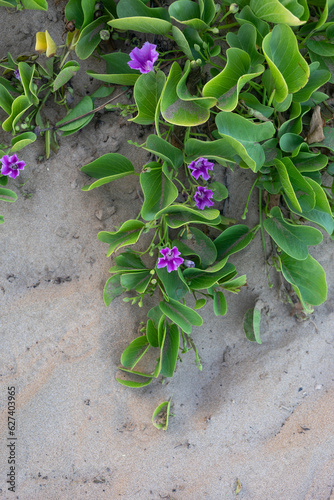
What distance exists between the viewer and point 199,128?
5.52ft

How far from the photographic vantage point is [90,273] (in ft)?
5.96

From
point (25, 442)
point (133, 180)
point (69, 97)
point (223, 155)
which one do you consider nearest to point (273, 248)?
point (223, 155)

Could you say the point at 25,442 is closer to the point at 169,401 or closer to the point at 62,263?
the point at 169,401

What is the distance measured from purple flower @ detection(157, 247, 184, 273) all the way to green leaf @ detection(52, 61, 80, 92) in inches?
29.2

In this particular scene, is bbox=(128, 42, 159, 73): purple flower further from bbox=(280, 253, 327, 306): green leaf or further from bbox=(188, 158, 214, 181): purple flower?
bbox=(280, 253, 327, 306): green leaf

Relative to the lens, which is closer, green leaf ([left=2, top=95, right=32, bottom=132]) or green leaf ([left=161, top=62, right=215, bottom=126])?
green leaf ([left=161, top=62, right=215, bottom=126])

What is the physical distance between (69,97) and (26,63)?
7.8 inches

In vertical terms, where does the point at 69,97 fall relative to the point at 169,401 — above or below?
above

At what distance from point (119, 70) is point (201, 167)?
51 cm

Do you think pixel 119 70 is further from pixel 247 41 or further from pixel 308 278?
pixel 308 278

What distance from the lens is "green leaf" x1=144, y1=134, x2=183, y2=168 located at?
1405 millimetres

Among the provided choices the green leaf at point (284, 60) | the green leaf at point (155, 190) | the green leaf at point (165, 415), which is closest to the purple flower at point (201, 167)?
the green leaf at point (155, 190)

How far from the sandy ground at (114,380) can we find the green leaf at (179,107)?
1.32 ft

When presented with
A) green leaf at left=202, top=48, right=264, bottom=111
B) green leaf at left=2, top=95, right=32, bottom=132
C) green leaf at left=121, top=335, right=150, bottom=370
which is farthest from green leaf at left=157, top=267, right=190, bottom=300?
green leaf at left=2, top=95, right=32, bottom=132
